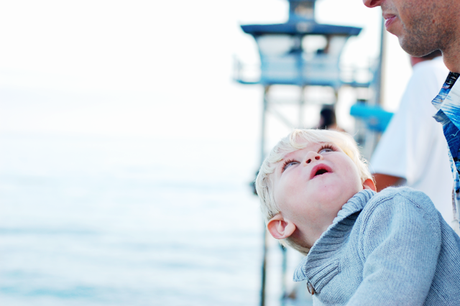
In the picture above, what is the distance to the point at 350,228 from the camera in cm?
145

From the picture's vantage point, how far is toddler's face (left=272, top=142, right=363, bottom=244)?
150cm

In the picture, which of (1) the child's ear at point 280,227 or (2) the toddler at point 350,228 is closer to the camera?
(2) the toddler at point 350,228

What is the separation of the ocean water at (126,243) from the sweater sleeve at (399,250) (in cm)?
1197

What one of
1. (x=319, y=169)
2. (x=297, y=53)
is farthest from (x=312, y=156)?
(x=297, y=53)

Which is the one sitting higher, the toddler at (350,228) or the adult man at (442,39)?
the adult man at (442,39)

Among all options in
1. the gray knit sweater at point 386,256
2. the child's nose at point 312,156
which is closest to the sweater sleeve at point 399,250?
the gray knit sweater at point 386,256

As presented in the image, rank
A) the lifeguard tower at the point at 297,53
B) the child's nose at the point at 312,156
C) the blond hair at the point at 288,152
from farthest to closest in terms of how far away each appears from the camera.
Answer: the lifeguard tower at the point at 297,53
the blond hair at the point at 288,152
the child's nose at the point at 312,156

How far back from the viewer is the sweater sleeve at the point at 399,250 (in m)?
1.14

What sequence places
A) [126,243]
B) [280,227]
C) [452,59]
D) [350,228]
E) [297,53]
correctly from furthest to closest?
[126,243] < [297,53] < [280,227] < [452,59] < [350,228]

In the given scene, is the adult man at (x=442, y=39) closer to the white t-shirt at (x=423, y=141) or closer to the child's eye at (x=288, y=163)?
the child's eye at (x=288, y=163)

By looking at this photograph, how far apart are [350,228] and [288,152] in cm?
37

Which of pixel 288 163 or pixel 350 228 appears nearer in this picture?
pixel 350 228

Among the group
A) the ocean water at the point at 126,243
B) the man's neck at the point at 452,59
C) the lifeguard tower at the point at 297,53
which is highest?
the man's neck at the point at 452,59

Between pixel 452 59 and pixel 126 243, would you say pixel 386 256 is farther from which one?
pixel 126 243
